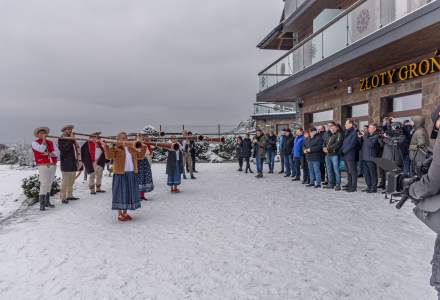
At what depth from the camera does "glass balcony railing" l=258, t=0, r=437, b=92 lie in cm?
776

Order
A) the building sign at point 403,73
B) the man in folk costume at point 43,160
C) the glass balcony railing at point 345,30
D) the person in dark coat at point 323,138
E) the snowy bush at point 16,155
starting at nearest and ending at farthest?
the man in folk costume at point 43,160, the glass balcony railing at point 345,30, the building sign at point 403,73, the person in dark coat at point 323,138, the snowy bush at point 16,155

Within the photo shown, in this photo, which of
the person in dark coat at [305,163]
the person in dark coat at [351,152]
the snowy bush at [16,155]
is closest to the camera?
the person in dark coat at [351,152]

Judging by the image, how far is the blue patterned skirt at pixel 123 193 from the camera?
19.8ft

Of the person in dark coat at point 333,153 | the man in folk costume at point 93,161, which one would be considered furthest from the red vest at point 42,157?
the person in dark coat at point 333,153

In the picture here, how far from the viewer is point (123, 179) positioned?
19.9ft

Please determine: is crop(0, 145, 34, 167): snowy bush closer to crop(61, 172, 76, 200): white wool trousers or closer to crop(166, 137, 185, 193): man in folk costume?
crop(61, 172, 76, 200): white wool trousers

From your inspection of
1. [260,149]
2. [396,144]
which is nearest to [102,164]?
[260,149]

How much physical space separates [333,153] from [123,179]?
573 cm

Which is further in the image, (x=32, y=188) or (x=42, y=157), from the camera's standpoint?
(x=32, y=188)

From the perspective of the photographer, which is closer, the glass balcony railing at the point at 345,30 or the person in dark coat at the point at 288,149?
the glass balcony railing at the point at 345,30

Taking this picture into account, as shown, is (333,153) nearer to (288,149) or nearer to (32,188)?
(288,149)

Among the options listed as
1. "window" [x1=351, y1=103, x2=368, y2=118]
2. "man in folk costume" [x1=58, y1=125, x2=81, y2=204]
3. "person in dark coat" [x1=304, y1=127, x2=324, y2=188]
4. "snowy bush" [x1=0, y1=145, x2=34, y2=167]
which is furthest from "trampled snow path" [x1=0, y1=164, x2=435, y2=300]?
"snowy bush" [x1=0, y1=145, x2=34, y2=167]

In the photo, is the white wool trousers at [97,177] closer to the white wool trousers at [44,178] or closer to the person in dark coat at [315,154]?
the white wool trousers at [44,178]

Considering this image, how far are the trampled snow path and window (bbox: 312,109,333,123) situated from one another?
23.3 ft
